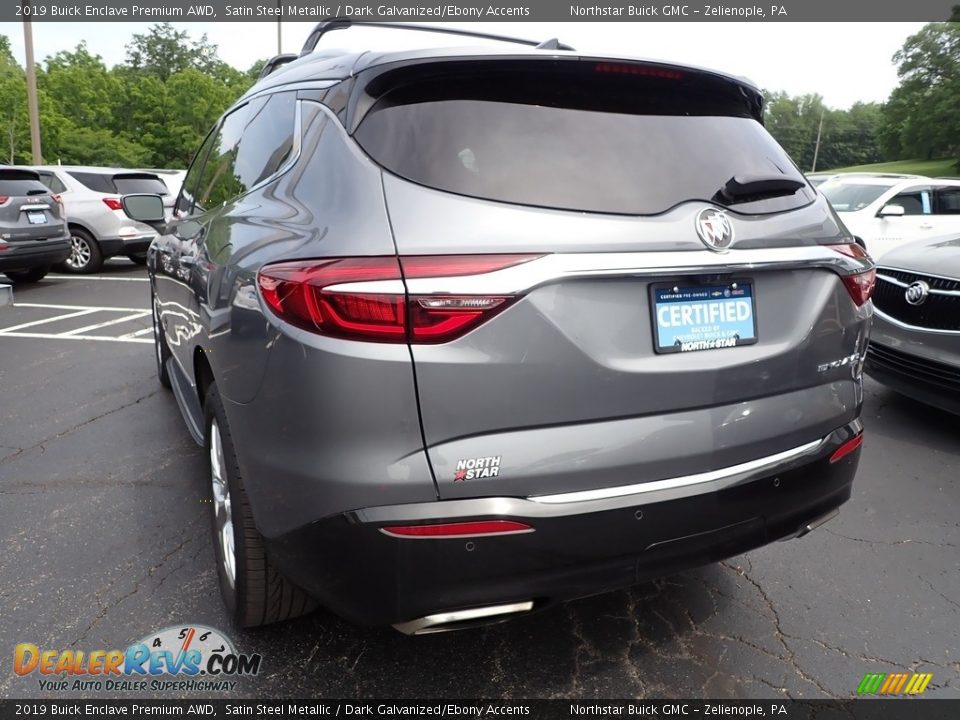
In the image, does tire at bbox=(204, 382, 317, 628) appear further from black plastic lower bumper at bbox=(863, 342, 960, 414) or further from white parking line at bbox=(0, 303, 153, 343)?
white parking line at bbox=(0, 303, 153, 343)

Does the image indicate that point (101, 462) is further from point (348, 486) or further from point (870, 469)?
Answer: point (870, 469)

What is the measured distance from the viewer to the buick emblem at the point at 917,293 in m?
4.36

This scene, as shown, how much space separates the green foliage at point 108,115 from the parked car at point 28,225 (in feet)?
91.9

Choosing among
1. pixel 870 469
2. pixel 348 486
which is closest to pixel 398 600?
pixel 348 486

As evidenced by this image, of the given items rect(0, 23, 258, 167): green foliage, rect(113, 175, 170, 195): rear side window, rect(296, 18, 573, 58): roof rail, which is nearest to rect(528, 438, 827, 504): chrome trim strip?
rect(296, 18, 573, 58): roof rail

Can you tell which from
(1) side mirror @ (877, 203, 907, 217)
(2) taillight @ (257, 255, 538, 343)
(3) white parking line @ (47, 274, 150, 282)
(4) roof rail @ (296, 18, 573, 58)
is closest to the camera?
(2) taillight @ (257, 255, 538, 343)

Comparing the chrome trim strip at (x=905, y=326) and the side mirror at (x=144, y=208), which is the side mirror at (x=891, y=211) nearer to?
the chrome trim strip at (x=905, y=326)

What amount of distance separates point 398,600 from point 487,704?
0.63 meters

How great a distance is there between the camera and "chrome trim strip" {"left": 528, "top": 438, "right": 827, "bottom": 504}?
69.5 inches

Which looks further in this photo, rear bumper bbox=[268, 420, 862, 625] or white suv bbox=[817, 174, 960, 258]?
white suv bbox=[817, 174, 960, 258]

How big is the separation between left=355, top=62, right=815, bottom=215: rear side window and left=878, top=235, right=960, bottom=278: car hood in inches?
111

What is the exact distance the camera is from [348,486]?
171 centimetres

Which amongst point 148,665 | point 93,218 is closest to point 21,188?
point 93,218

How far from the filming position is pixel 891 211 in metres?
9.98
